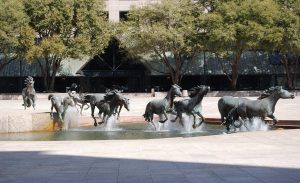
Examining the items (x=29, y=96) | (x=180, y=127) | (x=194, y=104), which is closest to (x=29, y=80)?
(x=29, y=96)

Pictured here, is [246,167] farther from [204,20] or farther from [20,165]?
[204,20]

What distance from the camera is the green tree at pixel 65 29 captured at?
57.3 meters

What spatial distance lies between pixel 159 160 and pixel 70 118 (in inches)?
515

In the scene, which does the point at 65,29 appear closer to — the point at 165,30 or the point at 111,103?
the point at 165,30

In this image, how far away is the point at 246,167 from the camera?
32.6 ft

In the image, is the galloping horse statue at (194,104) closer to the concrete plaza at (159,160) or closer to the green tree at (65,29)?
the concrete plaza at (159,160)

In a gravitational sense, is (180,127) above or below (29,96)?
below

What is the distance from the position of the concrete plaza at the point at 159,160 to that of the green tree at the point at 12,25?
43.6m

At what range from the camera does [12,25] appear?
5775cm

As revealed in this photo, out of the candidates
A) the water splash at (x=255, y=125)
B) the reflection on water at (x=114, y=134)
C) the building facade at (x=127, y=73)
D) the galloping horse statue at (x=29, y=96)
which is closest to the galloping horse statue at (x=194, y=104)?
the reflection on water at (x=114, y=134)

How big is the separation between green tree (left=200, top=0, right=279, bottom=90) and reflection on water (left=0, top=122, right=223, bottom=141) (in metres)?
34.2

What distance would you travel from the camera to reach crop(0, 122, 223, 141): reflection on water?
19.3m

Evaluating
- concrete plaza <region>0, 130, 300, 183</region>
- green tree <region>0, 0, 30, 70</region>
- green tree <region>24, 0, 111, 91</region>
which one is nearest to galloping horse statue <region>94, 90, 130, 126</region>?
concrete plaza <region>0, 130, 300, 183</region>

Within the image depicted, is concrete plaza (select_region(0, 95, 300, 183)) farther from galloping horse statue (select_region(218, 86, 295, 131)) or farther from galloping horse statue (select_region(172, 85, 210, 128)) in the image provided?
galloping horse statue (select_region(172, 85, 210, 128))
